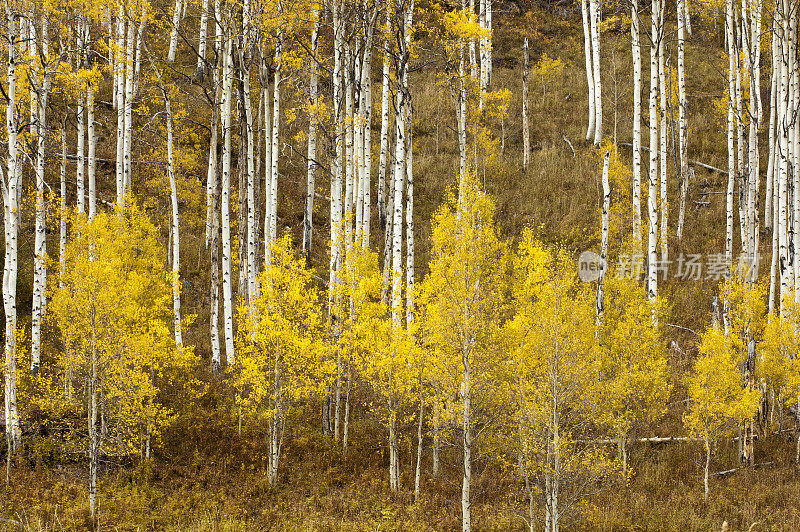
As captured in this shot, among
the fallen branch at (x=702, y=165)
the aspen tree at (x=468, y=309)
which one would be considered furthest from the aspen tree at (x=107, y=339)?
the fallen branch at (x=702, y=165)

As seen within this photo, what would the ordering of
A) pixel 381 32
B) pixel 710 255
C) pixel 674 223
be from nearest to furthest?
pixel 381 32 < pixel 710 255 < pixel 674 223

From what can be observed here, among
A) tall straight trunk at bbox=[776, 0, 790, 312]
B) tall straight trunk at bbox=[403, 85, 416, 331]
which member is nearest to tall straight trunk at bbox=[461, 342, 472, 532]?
tall straight trunk at bbox=[403, 85, 416, 331]

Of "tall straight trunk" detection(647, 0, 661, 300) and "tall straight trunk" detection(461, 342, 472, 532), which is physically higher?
"tall straight trunk" detection(647, 0, 661, 300)

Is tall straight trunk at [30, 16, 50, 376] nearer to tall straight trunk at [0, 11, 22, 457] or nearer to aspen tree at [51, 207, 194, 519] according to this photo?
aspen tree at [51, 207, 194, 519]

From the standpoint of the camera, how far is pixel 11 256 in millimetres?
13180

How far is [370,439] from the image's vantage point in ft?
55.9

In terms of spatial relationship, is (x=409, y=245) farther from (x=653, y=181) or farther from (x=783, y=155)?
(x=783, y=155)

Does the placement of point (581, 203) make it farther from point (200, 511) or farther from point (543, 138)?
point (200, 511)

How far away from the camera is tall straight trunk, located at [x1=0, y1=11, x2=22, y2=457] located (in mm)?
12453

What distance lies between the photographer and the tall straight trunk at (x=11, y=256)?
1245 cm

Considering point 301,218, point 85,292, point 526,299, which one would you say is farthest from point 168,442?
point 301,218

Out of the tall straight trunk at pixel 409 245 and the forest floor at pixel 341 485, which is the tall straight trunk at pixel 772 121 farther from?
the tall straight trunk at pixel 409 245

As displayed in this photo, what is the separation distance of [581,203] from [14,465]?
1016 inches

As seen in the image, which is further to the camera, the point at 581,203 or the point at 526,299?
the point at 581,203
